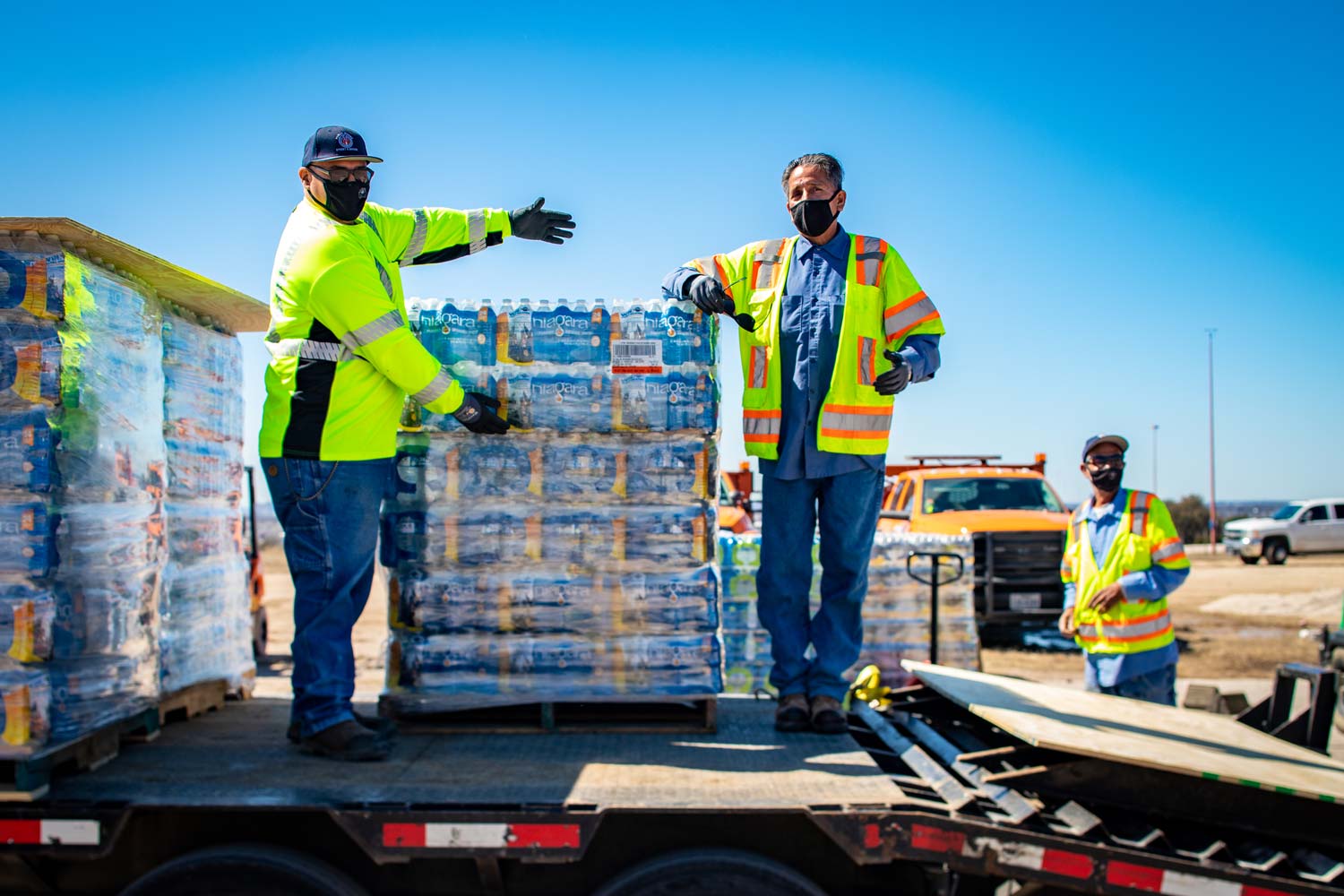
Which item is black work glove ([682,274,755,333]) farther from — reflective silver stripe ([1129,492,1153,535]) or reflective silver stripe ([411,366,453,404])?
reflective silver stripe ([1129,492,1153,535])

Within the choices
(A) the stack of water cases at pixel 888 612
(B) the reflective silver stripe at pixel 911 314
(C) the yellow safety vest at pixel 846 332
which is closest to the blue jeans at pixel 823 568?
(C) the yellow safety vest at pixel 846 332

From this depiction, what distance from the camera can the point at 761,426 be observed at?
391 cm

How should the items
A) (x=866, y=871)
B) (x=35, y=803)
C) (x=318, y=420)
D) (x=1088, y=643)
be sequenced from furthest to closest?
(x=1088, y=643) → (x=318, y=420) → (x=866, y=871) → (x=35, y=803)

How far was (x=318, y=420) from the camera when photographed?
3.46 m

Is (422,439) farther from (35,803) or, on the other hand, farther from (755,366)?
(35,803)

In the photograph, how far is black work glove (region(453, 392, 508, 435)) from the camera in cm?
356

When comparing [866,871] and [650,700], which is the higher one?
[650,700]

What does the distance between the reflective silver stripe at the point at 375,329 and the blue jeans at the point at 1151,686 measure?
4175mm

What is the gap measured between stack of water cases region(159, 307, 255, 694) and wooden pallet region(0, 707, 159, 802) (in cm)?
21

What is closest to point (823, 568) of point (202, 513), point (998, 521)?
point (202, 513)

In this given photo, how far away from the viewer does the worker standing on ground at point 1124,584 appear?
4938mm

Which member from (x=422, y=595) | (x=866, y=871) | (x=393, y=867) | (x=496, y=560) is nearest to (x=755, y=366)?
(x=496, y=560)

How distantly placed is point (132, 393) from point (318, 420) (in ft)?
2.43

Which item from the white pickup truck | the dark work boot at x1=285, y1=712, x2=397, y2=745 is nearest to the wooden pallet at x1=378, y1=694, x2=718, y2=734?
the dark work boot at x1=285, y1=712, x2=397, y2=745
